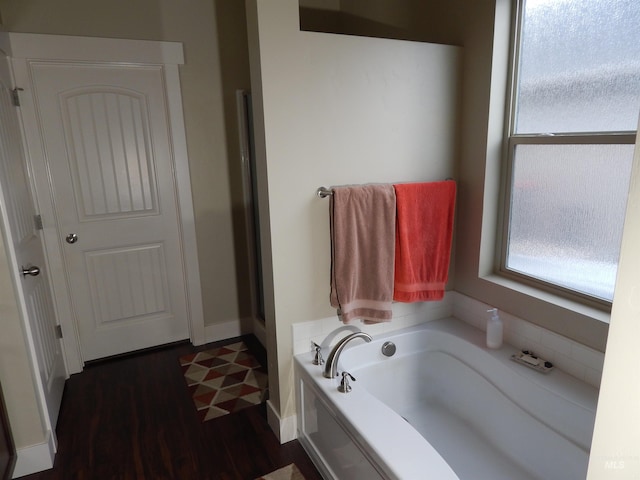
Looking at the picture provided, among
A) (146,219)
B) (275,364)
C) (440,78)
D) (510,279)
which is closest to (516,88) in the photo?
(440,78)

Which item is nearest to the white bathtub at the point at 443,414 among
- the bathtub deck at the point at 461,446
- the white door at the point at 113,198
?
the bathtub deck at the point at 461,446

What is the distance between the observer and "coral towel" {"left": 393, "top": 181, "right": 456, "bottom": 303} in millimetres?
2100

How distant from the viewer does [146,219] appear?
9.50ft

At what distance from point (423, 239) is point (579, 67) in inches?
39.8

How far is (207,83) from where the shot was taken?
9.40ft

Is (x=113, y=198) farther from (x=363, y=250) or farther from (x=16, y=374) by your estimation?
(x=363, y=250)

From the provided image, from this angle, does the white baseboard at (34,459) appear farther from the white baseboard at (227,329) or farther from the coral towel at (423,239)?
the coral towel at (423,239)

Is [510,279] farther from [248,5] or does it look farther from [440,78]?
[248,5]

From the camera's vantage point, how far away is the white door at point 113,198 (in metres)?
2.59

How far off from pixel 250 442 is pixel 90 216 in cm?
177

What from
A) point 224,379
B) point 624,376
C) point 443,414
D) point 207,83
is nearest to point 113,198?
point 207,83

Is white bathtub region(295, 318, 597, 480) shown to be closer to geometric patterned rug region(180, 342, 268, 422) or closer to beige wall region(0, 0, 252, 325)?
geometric patterned rug region(180, 342, 268, 422)

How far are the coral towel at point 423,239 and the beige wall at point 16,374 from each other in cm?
178

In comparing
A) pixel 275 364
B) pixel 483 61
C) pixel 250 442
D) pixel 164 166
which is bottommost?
pixel 250 442
